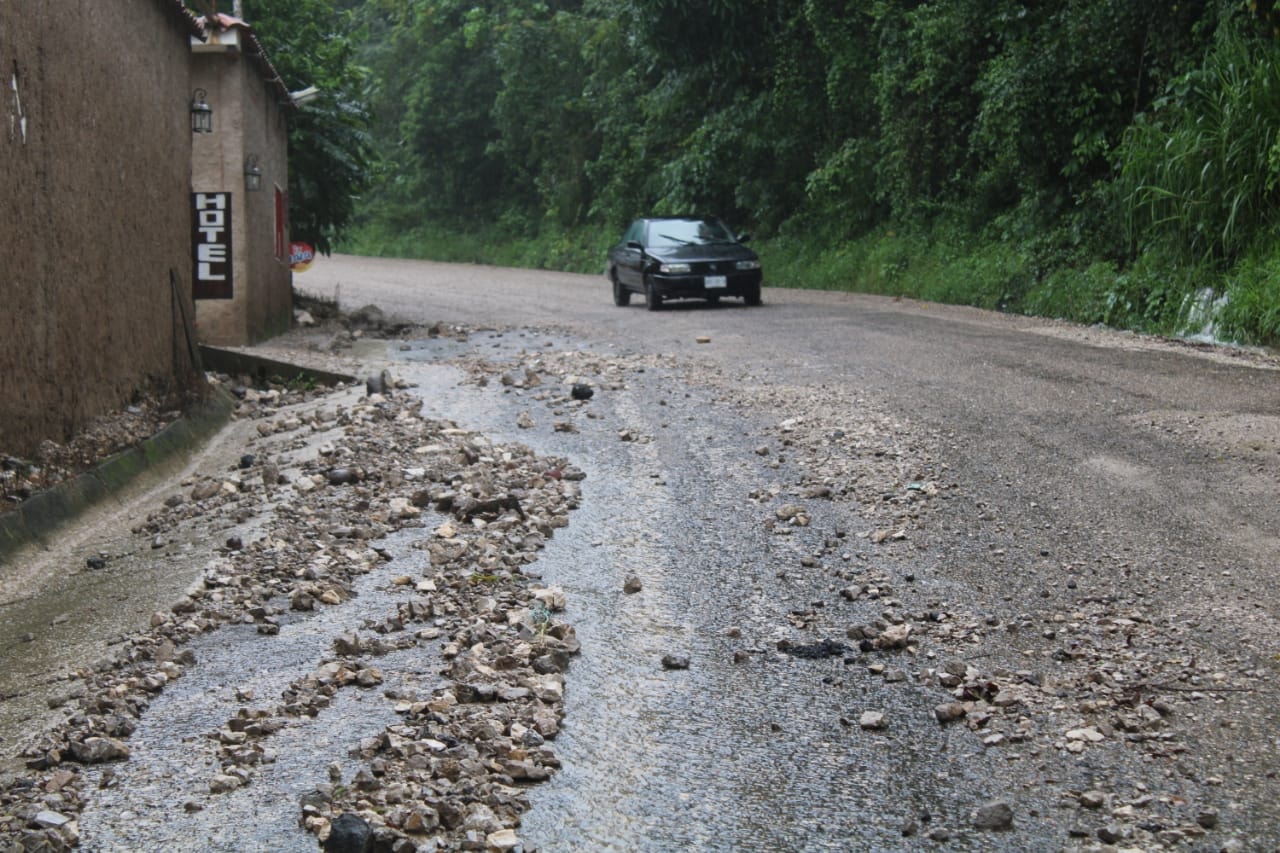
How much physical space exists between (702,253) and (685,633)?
14925 mm

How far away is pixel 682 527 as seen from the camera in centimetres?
696

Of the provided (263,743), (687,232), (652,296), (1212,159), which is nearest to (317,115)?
(652,296)

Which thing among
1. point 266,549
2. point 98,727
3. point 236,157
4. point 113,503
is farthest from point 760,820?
point 236,157

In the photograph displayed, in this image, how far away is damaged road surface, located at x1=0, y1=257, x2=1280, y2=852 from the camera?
151 inches

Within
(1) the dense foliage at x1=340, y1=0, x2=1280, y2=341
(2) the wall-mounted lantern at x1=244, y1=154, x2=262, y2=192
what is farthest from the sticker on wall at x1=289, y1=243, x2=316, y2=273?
(2) the wall-mounted lantern at x1=244, y1=154, x2=262, y2=192

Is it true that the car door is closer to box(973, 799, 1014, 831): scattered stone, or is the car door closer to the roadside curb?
the roadside curb

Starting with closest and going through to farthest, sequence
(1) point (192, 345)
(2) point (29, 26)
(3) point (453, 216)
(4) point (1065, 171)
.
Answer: (2) point (29, 26)
(1) point (192, 345)
(4) point (1065, 171)
(3) point (453, 216)

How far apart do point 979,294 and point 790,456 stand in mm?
12102

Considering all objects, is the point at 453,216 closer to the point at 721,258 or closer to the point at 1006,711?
the point at 721,258

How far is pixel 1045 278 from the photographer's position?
1853 centimetres

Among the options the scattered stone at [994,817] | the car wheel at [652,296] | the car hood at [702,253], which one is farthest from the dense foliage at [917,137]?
the scattered stone at [994,817]

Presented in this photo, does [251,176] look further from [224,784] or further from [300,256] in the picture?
[224,784]

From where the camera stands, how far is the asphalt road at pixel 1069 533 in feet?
12.9

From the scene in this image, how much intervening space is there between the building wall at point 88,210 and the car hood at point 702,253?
9005 millimetres
